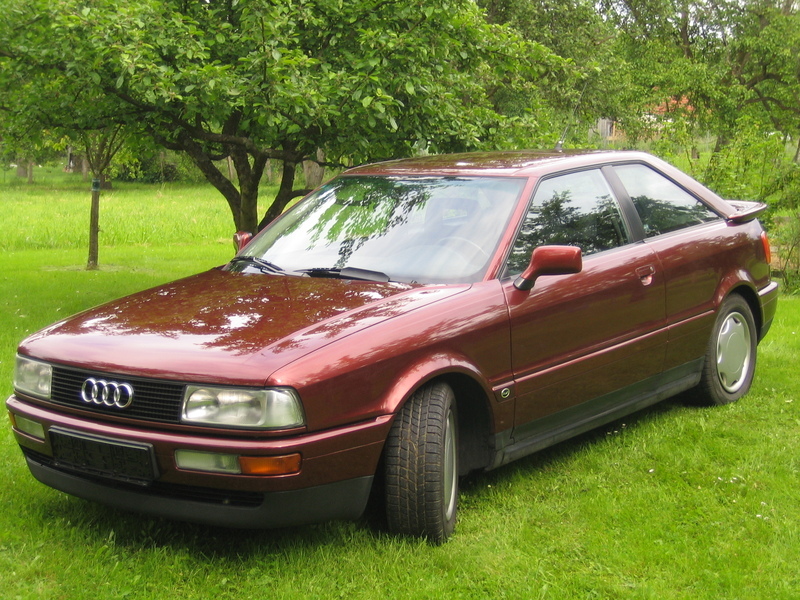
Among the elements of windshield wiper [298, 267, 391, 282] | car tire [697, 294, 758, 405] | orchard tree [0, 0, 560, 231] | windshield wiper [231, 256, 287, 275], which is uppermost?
orchard tree [0, 0, 560, 231]

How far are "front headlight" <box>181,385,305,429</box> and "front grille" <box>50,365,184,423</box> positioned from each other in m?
0.05

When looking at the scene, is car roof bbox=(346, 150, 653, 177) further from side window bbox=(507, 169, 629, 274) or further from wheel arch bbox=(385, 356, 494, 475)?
wheel arch bbox=(385, 356, 494, 475)

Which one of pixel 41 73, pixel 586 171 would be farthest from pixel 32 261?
pixel 586 171

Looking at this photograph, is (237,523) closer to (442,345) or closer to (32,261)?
(442,345)

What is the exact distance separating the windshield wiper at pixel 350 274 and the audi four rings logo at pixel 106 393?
119cm

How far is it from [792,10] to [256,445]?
30046 mm

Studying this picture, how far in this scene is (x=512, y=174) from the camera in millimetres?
4652

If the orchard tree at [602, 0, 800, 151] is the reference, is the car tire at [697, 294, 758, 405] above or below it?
below

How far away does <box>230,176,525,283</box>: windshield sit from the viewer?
431 centimetres

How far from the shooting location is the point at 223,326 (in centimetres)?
367

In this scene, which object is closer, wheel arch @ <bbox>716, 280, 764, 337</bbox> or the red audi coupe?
the red audi coupe

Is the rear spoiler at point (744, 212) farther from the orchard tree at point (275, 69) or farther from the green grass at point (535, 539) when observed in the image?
the orchard tree at point (275, 69)

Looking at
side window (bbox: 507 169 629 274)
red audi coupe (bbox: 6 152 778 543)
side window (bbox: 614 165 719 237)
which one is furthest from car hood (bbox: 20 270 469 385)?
side window (bbox: 614 165 719 237)

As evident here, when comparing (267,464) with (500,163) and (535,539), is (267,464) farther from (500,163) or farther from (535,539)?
(500,163)
